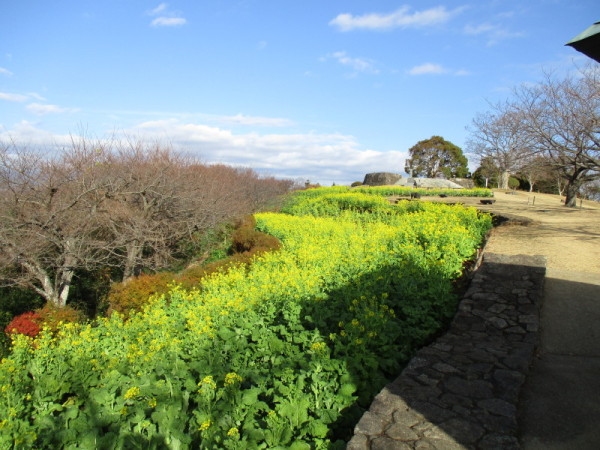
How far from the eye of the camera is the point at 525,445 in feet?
9.30

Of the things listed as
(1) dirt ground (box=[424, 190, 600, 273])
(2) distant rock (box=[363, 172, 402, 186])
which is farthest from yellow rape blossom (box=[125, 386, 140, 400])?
(2) distant rock (box=[363, 172, 402, 186])

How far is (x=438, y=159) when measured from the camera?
52.4m

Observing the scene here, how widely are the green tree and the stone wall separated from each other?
1910 inches

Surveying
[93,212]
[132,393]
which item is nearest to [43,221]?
[93,212]

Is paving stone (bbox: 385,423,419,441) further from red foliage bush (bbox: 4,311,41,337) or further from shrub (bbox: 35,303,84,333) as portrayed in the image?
shrub (bbox: 35,303,84,333)

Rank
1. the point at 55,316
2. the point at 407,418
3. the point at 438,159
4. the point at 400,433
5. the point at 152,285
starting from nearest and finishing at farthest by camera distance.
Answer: the point at 400,433 < the point at 407,418 < the point at 152,285 < the point at 55,316 < the point at 438,159

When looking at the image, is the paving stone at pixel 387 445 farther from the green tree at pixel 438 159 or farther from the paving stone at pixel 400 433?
the green tree at pixel 438 159

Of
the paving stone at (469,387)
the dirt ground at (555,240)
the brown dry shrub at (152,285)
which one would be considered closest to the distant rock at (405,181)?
the dirt ground at (555,240)

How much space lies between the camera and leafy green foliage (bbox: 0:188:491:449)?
2936 mm

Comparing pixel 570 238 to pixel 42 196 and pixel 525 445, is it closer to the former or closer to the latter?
pixel 525 445

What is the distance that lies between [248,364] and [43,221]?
27.2 feet

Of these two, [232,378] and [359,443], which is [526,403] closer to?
[359,443]

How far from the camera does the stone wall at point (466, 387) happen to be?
2.61m

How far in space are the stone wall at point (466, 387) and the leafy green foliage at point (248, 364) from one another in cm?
29
